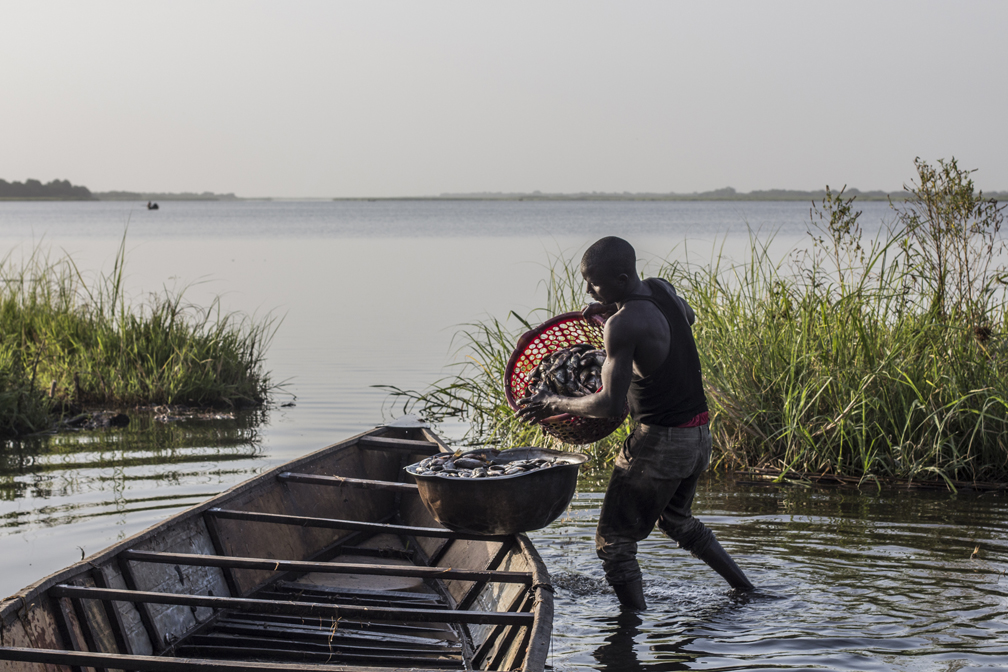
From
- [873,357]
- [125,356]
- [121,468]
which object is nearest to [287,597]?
[121,468]

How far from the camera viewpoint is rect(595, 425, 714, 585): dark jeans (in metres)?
4.41

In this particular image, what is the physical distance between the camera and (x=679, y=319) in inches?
172

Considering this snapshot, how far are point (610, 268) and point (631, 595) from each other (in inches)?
71.4

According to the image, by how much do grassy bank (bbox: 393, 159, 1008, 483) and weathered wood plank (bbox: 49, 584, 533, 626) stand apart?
4316 mm

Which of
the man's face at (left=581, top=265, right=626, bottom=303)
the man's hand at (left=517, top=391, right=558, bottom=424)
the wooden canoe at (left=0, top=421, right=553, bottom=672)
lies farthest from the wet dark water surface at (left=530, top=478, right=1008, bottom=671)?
the man's face at (left=581, top=265, right=626, bottom=303)

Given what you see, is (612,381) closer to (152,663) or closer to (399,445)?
(152,663)

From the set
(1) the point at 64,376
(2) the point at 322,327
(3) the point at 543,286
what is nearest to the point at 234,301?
(2) the point at 322,327

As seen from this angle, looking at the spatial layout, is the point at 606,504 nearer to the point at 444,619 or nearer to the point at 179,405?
the point at 444,619

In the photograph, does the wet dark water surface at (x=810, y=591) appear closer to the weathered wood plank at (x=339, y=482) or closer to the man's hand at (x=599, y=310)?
the weathered wood plank at (x=339, y=482)

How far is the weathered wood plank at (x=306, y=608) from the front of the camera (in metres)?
3.35

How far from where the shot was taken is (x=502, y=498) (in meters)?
3.87

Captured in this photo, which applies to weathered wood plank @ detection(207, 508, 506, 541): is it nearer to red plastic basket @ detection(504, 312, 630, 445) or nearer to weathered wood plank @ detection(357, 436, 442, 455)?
red plastic basket @ detection(504, 312, 630, 445)

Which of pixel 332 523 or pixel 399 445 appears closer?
pixel 332 523

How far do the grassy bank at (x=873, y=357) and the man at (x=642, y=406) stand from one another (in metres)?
3.03
